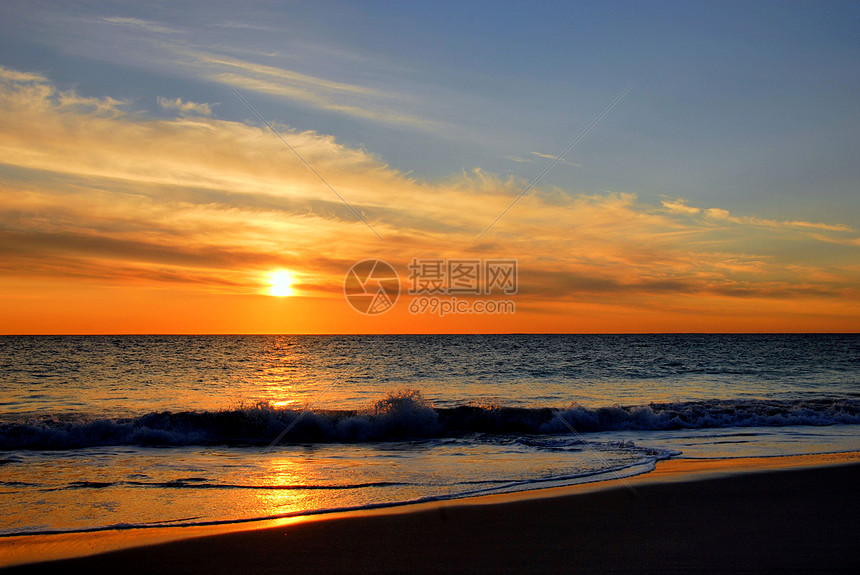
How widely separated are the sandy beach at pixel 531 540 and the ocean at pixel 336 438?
681 millimetres

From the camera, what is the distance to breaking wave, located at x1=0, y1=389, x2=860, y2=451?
12.6 meters

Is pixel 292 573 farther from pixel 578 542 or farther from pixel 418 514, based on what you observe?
pixel 578 542

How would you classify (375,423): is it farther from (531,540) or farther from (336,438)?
(531,540)

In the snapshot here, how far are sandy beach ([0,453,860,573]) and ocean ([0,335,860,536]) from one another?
0.68 meters

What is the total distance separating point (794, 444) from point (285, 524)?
10.6m

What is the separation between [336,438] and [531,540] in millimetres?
8773

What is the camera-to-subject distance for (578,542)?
5.57 meters

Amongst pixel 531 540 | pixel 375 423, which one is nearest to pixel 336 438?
pixel 375 423

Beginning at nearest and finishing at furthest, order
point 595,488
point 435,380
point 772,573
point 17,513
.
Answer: point 772,573 → point 17,513 → point 595,488 → point 435,380

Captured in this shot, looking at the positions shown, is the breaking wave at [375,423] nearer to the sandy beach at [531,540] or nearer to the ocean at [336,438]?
the ocean at [336,438]

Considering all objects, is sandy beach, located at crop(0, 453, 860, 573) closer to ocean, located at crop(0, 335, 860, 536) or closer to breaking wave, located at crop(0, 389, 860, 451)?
ocean, located at crop(0, 335, 860, 536)

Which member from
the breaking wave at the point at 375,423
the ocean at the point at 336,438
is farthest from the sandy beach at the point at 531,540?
the breaking wave at the point at 375,423

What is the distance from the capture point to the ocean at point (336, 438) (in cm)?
747

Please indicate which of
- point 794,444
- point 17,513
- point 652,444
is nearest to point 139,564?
point 17,513
